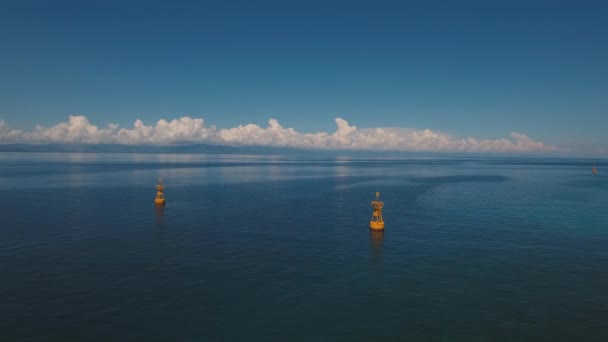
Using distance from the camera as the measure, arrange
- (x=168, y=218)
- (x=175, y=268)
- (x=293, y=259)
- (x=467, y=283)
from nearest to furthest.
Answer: (x=467, y=283) < (x=175, y=268) < (x=293, y=259) < (x=168, y=218)

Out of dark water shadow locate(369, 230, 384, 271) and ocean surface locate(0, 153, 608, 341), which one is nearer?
ocean surface locate(0, 153, 608, 341)

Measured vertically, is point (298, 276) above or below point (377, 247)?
below

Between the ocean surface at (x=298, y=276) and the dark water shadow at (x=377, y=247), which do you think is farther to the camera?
the dark water shadow at (x=377, y=247)

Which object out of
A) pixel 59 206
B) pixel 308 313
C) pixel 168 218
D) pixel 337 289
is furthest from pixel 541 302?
pixel 59 206

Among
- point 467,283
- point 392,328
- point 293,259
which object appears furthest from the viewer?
A: point 293,259

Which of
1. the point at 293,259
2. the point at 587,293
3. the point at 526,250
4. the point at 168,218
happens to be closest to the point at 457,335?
the point at 587,293

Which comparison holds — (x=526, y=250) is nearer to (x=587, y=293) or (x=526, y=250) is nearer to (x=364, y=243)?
(x=587, y=293)

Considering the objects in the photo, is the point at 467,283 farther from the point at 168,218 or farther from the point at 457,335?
the point at 168,218

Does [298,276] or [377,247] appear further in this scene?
[377,247]

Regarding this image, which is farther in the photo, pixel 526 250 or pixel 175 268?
pixel 526 250
